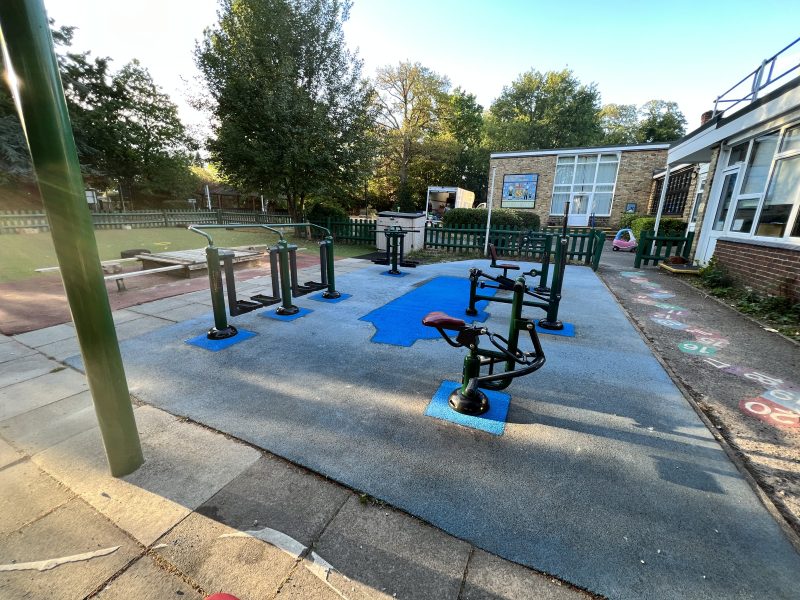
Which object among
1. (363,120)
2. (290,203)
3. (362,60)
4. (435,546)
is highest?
(362,60)

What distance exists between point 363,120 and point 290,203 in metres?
4.90

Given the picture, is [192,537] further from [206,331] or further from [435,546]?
[206,331]

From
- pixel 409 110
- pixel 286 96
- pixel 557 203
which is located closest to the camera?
pixel 286 96

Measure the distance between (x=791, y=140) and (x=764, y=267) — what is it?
97.2 inches

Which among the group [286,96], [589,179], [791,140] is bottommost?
[791,140]

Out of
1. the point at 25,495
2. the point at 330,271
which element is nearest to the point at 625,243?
the point at 330,271

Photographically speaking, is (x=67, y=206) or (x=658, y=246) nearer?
(x=67, y=206)

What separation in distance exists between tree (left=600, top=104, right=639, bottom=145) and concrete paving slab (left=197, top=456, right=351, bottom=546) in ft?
174

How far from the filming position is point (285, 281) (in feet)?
17.1

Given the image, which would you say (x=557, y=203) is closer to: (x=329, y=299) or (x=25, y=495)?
(x=329, y=299)

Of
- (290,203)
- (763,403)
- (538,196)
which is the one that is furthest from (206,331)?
(538,196)

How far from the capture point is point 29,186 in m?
20.1

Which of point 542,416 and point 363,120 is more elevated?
point 363,120

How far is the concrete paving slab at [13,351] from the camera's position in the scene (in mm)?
3711
